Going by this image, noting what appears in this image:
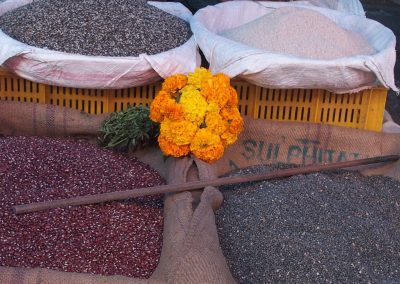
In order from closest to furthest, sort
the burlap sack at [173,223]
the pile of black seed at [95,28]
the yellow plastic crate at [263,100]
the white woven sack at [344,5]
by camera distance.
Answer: the burlap sack at [173,223] < the pile of black seed at [95,28] < the yellow plastic crate at [263,100] < the white woven sack at [344,5]

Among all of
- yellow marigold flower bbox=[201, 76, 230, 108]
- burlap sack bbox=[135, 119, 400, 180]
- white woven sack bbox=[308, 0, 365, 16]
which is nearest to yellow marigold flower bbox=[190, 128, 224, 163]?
yellow marigold flower bbox=[201, 76, 230, 108]

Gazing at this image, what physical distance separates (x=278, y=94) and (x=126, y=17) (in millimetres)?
630

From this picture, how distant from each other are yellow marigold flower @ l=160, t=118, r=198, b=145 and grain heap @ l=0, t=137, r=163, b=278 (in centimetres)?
14

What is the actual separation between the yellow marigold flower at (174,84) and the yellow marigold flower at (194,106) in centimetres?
6

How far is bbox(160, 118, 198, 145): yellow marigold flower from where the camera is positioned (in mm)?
2098

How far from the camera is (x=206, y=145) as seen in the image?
2.13 m

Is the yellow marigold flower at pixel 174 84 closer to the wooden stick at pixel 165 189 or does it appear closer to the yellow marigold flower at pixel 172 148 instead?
the yellow marigold flower at pixel 172 148

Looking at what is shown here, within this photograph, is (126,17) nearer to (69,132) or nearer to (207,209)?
(69,132)

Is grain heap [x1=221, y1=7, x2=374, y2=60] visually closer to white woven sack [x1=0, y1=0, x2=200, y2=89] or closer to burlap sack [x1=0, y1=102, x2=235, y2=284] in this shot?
white woven sack [x1=0, y1=0, x2=200, y2=89]

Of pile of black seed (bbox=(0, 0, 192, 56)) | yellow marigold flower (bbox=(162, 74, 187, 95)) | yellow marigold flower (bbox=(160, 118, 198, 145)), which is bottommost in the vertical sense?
yellow marigold flower (bbox=(160, 118, 198, 145))

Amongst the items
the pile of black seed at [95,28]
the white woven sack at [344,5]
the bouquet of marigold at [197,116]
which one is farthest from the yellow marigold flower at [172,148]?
the white woven sack at [344,5]

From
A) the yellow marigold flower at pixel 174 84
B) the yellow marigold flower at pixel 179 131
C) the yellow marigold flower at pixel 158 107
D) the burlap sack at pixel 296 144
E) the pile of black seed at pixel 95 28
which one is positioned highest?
the pile of black seed at pixel 95 28

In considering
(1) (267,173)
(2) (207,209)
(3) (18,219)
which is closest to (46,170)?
(3) (18,219)

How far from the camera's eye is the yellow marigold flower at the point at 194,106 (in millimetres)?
2121
